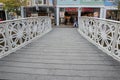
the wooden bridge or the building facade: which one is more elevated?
the building facade

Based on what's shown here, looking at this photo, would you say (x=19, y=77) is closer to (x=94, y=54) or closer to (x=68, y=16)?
(x=94, y=54)

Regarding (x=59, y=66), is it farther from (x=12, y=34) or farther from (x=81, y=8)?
(x=81, y=8)

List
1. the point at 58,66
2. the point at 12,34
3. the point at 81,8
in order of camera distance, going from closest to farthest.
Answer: the point at 58,66
the point at 12,34
the point at 81,8

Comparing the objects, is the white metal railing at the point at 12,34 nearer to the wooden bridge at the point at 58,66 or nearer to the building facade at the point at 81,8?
the wooden bridge at the point at 58,66

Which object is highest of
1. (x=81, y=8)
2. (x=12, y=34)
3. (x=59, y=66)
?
(x=81, y=8)

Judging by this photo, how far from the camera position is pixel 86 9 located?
1834cm

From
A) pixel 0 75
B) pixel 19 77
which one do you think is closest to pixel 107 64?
pixel 19 77

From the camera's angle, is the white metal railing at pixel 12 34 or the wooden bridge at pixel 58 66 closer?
the wooden bridge at pixel 58 66

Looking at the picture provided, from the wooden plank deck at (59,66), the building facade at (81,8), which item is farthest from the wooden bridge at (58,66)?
the building facade at (81,8)

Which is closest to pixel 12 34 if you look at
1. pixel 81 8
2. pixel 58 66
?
pixel 58 66

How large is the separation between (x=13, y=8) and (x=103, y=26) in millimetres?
9733

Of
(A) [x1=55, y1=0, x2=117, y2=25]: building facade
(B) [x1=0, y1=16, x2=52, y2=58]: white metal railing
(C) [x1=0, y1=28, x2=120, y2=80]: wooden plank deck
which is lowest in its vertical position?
(C) [x1=0, y1=28, x2=120, y2=80]: wooden plank deck

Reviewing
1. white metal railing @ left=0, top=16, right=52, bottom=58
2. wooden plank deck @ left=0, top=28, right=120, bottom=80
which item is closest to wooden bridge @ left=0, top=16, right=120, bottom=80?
wooden plank deck @ left=0, top=28, right=120, bottom=80

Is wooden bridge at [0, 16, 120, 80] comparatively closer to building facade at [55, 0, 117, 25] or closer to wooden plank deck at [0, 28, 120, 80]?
wooden plank deck at [0, 28, 120, 80]
